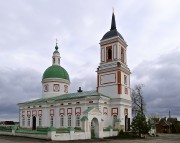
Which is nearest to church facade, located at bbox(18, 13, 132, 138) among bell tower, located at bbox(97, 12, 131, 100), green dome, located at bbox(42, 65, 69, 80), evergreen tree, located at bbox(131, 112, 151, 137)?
bell tower, located at bbox(97, 12, 131, 100)

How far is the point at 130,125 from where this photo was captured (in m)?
36.7

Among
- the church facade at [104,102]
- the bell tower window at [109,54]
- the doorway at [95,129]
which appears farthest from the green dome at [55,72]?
the doorway at [95,129]

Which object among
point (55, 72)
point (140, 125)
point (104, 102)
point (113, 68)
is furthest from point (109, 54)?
point (55, 72)

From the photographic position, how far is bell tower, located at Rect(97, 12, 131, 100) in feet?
125

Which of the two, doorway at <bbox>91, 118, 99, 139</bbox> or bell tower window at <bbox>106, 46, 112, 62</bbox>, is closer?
doorway at <bbox>91, 118, 99, 139</bbox>

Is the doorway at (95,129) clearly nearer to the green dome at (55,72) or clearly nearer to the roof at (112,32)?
the roof at (112,32)

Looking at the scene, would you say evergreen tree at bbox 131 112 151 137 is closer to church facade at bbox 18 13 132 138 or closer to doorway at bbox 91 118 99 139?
church facade at bbox 18 13 132 138

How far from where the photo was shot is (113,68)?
3884cm

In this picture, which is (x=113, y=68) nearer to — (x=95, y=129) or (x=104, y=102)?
(x=104, y=102)

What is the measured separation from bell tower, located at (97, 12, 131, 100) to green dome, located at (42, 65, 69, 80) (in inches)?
430

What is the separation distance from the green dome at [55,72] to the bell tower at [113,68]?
10929 mm

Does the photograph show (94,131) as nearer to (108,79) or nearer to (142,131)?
(142,131)

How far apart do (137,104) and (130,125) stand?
1553 cm

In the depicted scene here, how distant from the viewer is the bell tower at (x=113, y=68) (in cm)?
3822
